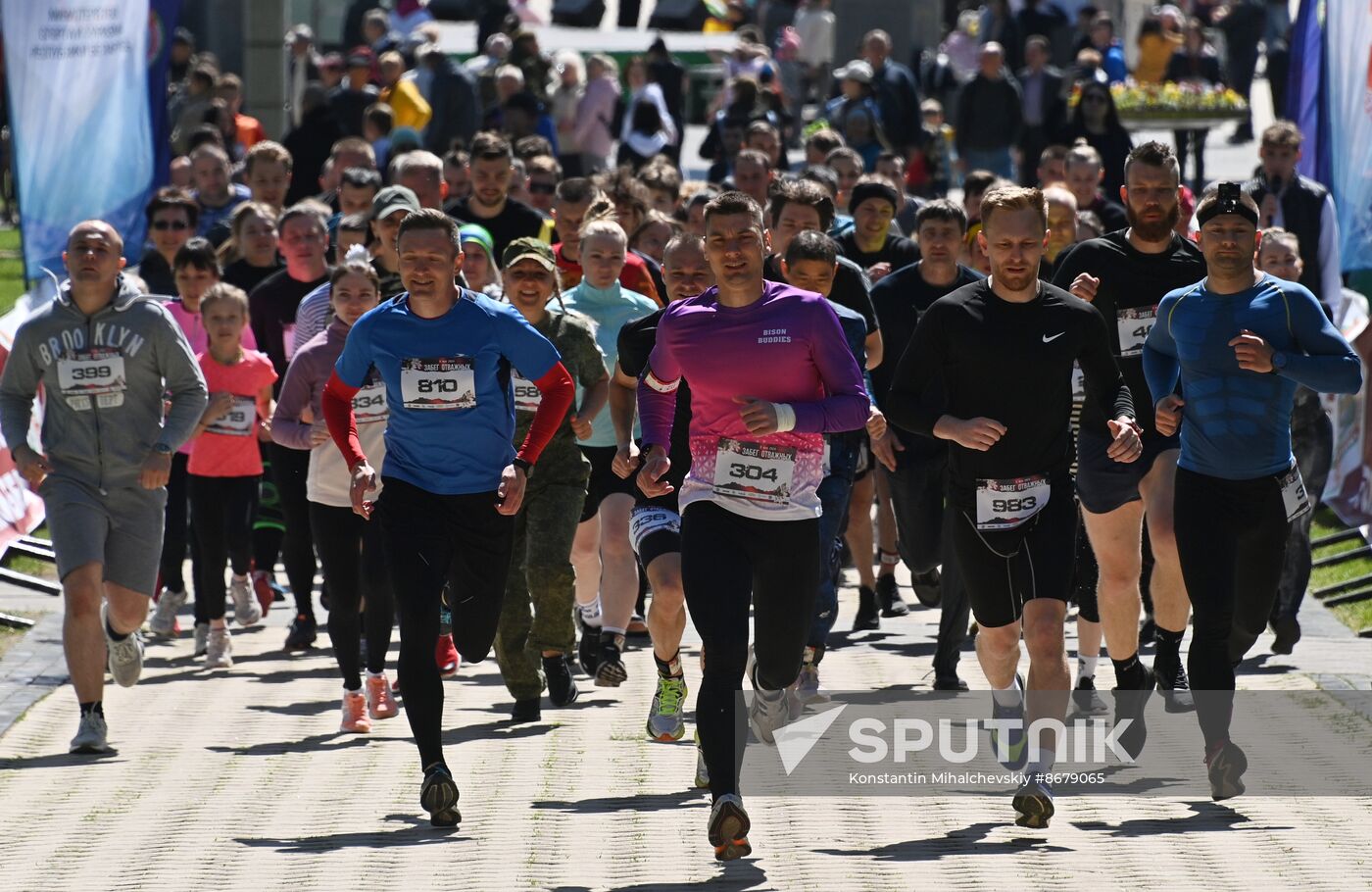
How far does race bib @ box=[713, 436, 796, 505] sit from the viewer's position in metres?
7.45

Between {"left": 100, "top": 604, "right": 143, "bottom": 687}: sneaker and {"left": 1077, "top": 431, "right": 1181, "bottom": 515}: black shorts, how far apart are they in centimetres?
386

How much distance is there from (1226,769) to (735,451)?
204cm

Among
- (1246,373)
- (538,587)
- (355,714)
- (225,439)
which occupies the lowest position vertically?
(355,714)

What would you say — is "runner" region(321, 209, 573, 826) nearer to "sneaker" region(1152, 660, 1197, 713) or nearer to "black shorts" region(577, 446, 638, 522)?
Result: "black shorts" region(577, 446, 638, 522)

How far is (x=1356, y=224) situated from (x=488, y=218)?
188 inches

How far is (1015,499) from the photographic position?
782 cm

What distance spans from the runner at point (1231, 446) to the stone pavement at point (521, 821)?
0.48m

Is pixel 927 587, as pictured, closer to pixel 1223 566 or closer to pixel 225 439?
pixel 225 439

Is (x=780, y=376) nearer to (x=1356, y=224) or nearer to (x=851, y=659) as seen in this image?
(x=851, y=659)

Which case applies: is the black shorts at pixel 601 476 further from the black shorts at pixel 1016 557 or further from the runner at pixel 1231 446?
the runner at pixel 1231 446

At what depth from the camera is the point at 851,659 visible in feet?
37.1

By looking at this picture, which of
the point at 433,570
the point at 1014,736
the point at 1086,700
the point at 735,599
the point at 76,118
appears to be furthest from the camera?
the point at 76,118

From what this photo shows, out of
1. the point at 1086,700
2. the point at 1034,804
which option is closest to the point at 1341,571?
the point at 1086,700

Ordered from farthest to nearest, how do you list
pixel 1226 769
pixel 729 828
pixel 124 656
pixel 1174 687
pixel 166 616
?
pixel 166 616
pixel 124 656
pixel 1174 687
pixel 1226 769
pixel 729 828
